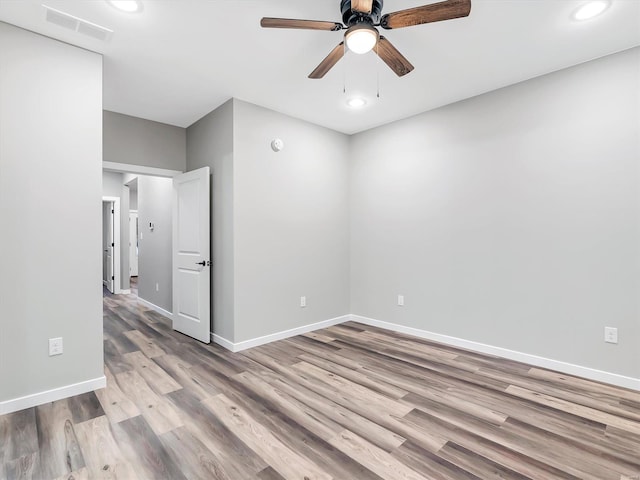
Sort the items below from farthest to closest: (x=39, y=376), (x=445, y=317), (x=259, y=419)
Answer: (x=445, y=317), (x=39, y=376), (x=259, y=419)

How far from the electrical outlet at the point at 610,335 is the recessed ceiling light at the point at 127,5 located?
14.0 ft

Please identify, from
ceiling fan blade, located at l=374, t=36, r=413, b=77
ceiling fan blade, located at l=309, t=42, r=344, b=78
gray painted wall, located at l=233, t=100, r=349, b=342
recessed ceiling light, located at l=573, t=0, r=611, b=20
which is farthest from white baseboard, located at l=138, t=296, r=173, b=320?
recessed ceiling light, located at l=573, t=0, r=611, b=20

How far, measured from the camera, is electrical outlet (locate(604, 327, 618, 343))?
2662mm

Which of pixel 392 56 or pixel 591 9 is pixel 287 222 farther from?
pixel 591 9

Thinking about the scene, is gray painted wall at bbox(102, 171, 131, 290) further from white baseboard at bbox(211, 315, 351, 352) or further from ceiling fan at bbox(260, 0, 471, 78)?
ceiling fan at bbox(260, 0, 471, 78)

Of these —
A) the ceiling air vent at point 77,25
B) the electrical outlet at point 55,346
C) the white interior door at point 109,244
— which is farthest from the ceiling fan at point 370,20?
the white interior door at point 109,244

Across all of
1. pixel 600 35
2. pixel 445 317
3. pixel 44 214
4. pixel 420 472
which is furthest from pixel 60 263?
pixel 600 35

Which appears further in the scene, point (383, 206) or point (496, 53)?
point (383, 206)

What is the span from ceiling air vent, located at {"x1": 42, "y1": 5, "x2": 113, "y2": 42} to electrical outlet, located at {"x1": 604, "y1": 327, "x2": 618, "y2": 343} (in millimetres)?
4547

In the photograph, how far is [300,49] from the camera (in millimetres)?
2570

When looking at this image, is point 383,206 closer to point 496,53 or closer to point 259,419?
point 496,53

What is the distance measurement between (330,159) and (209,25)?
8.04 ft

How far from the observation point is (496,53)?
265 centimetres

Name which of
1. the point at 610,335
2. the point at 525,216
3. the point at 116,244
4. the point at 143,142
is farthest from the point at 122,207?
the point at 610,335
